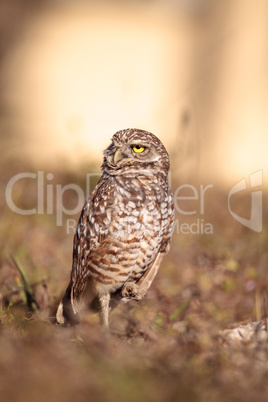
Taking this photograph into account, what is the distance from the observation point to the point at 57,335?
266 cm

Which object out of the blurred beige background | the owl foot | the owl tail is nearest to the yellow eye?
the owl foot

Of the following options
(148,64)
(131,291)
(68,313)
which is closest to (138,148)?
(131,291)

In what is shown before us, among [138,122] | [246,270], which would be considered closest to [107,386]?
[246,270]

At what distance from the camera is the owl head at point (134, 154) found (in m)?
3.24

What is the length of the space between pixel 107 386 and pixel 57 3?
7663 mm

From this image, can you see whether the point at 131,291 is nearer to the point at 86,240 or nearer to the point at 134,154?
the point at 86,240

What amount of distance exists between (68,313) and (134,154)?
1.02 m

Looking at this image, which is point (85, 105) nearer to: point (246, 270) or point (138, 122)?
point (138, 122)

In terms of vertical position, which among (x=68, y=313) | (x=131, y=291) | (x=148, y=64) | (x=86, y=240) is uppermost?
(x=148, y=64)

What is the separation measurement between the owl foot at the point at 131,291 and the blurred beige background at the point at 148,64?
16.5 feet

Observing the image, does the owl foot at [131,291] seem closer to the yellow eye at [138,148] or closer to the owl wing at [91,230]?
the owl wing at [91,230]

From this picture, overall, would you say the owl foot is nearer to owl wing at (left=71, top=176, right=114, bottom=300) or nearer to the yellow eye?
owl wing at (left=71, top=176, right=114, bottom=300)

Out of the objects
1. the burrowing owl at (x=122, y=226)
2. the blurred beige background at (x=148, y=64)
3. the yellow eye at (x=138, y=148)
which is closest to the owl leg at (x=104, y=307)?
the burrowing owl at (x=122, y=226)

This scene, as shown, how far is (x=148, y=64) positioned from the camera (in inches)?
344
